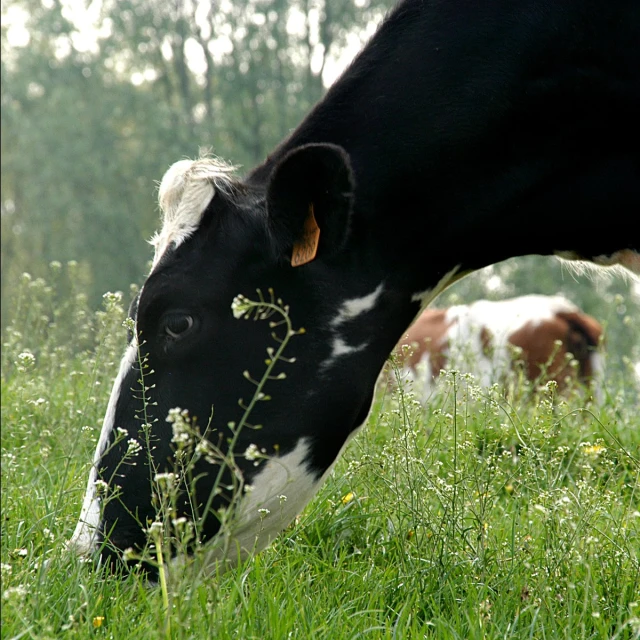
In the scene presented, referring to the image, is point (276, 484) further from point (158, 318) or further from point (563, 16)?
point (563, 16)

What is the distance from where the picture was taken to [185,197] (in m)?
3.03

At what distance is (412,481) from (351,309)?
64 centimetres

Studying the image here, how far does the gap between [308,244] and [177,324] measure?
50cm

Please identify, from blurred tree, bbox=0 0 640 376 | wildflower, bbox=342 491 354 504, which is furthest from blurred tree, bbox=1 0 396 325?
wildflower, bbox=342 491 354 504

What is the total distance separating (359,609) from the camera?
2.85m

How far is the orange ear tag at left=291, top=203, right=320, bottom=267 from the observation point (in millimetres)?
2762

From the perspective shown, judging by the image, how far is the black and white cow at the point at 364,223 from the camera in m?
2.89

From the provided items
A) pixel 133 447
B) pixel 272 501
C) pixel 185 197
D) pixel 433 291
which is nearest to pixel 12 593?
pixel 133 447

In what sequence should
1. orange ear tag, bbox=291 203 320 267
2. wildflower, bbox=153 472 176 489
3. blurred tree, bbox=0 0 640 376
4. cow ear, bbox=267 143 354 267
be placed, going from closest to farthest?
1. wildflower, bbox=153 472 176 489
2. cow ear, bbox=267 143 354 267
3. orange ear tag, bbox=291 203 320 267
4. blurred tree, bbox=0 0 640 376

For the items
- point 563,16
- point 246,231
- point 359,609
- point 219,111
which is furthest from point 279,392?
point 219,111

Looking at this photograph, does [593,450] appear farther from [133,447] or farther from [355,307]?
[133,447]

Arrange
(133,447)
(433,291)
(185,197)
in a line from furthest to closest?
(433,291) < (185,197) < (133,447)

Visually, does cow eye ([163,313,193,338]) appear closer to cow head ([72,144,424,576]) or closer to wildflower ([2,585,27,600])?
cow head ([72,144,424,576])

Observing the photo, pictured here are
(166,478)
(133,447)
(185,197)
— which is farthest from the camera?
(185,197)
